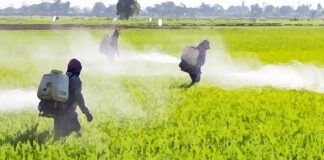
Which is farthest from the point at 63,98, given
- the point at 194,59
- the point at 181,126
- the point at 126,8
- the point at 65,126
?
the point at 126,8

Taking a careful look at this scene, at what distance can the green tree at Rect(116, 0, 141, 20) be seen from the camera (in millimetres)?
147625

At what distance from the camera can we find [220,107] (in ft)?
48.0

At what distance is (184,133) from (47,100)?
104 inches

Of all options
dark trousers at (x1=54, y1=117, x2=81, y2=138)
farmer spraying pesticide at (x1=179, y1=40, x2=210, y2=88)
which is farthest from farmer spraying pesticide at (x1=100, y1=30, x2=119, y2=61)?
dark trousers at (x1=54, y1=117, x2=81, y2=138)

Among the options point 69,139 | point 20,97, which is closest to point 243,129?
point 69,139

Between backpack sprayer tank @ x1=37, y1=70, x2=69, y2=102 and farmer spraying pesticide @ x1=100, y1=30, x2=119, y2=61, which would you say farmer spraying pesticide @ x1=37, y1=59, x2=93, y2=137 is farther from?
farmer spraying pesticide @ x1=100, y1=30, x2=119, y2=61

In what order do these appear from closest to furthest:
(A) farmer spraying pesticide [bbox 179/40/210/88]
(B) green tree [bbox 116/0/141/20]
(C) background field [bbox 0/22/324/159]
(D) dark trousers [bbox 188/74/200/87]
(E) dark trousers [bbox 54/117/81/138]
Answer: (C) background field [bbox 0/22/324/159], (E) dark trousers [bbox 54/117/81/138], (A) farmer spraying pesticide [bbox 179/40/210/88], (D) dark trousers [bbox 188/74/200/87], (B) green tree [bbox 116/0/141/20]

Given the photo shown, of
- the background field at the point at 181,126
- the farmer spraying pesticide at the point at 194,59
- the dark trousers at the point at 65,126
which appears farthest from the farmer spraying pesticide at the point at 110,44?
the dark trousers at the point at 65,126

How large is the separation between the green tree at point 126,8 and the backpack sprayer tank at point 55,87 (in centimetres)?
13887

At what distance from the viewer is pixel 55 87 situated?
30.7 ft

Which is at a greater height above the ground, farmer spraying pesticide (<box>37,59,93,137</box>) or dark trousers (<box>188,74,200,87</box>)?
farmer spraying pesticide (<box>37,59,93,137</box>)

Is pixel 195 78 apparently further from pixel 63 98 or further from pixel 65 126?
pixel 63 98

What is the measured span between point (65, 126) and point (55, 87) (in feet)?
3.03

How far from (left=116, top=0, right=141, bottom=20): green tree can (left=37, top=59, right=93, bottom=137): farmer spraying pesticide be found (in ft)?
454
